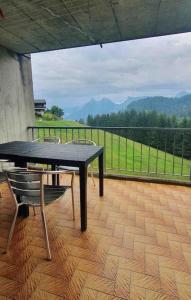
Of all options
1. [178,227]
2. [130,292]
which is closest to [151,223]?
[178,227]

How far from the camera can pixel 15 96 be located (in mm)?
4246

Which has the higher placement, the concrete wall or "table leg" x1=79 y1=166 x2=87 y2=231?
the concrete wall

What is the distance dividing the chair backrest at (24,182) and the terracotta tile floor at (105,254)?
21.9 inches

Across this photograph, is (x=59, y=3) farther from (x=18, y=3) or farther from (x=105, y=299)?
(x=105, y=299)

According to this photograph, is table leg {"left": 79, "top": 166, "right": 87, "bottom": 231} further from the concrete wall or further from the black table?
the concrete wall

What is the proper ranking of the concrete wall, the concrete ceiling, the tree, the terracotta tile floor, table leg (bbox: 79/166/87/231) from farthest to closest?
1. the tree
2. the concrete wall
3. the concrete ceiling
4. table leg (bbox: 79/166/87/231)
5. the terracotta tile floor

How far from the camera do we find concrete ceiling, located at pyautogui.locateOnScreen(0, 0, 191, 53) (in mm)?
2533

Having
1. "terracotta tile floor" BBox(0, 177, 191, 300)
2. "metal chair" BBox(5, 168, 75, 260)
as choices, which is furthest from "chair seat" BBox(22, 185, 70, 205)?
"terracotta tile floor" BBox(0, 177, 191, 300)

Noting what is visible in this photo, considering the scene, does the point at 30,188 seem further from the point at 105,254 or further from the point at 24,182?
the point at 105,254

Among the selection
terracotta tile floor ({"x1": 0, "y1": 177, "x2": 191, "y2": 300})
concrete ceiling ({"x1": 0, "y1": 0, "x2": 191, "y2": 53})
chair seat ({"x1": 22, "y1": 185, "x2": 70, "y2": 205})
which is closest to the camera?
terracotta tile floor ({"x1": 0, "y1": 177, "x2": 191, "y2": 300})

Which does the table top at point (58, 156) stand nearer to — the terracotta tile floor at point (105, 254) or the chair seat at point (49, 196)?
the chair seat at point (49, 196)

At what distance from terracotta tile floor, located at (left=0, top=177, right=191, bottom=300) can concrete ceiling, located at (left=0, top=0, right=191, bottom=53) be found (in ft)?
8.53

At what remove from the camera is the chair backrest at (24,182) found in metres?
1.80

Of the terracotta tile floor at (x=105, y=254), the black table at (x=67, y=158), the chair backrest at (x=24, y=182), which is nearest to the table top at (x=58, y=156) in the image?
the black table at (x=67, y=158)
